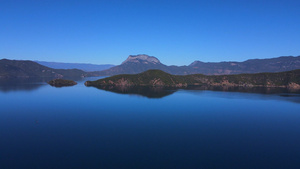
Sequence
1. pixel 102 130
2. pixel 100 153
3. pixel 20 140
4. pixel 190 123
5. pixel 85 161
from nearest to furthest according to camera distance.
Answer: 1. pixel 85 161
2. pixel 100 153
3. pixel 20 140
4. pixel 102 130
5. pixel 190 123

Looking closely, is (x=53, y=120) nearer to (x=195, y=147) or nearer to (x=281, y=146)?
(x=195, y=147)

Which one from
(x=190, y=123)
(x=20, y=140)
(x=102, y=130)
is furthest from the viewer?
(x=190, y=123)

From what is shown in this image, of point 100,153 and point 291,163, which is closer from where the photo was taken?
point 291,163

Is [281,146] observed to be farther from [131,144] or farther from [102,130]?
[102,130]

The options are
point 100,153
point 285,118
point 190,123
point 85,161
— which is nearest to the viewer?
point 85,161

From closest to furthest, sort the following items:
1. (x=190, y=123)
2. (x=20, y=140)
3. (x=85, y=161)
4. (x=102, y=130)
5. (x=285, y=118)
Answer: (x=85, y=161) < (x=20, y=140) < (x=102, y=130) < (x=190, y=123) < (x=285, y=118)

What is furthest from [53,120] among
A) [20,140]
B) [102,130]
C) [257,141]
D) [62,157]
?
[257,141]

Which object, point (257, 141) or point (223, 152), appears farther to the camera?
point (257, 141)

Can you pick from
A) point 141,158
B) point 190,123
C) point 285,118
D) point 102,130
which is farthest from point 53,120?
point 285,118
